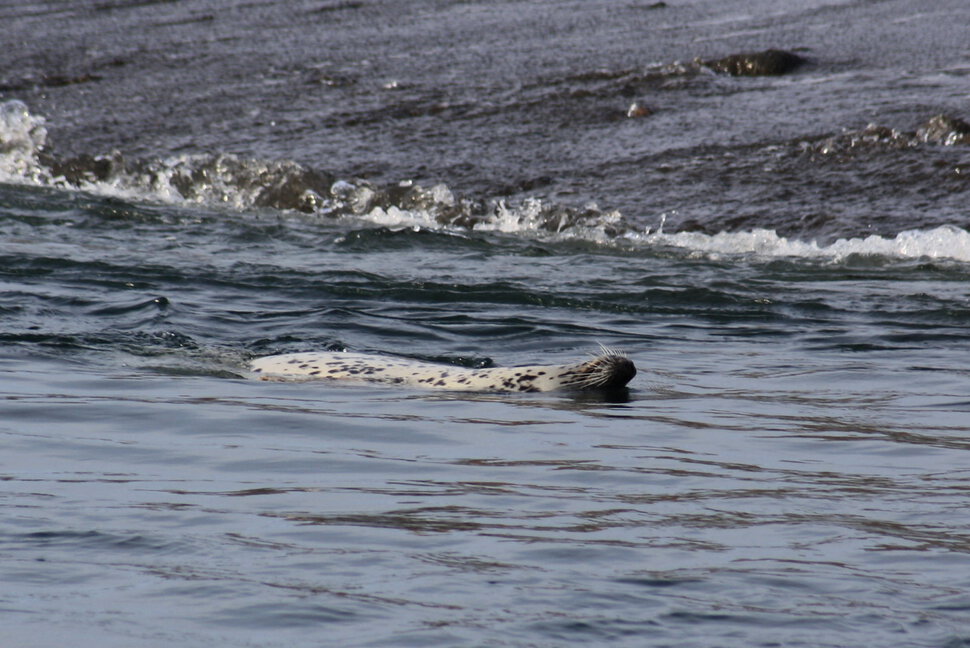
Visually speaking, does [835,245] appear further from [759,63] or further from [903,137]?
[759,63]

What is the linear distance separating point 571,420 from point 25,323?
4441mm

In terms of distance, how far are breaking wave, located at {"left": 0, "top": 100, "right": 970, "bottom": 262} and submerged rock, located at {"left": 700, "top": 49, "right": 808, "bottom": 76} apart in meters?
4.24

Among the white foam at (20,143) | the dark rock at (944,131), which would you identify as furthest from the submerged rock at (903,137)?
the white foam at (20,143)

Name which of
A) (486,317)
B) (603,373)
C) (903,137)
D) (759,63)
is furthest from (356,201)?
(603,373)

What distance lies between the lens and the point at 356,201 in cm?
1590

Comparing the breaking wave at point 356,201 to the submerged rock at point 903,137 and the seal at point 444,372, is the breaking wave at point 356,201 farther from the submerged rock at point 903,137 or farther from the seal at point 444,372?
the seal at point 444,372

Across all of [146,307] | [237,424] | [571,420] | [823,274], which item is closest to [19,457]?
[237,424]

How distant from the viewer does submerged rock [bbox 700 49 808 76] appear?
18062mm

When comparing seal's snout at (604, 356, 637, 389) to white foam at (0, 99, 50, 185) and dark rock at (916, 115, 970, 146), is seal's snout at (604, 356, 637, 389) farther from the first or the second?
white foam at (0, 99, 50, 185)

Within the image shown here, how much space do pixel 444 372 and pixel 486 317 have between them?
2.11 metres

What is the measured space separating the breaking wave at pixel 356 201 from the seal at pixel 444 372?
4.90m

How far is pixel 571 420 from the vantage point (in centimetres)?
759

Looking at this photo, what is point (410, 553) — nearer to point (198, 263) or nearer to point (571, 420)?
point (571, 420)

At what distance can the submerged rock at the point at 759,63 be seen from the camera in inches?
711
